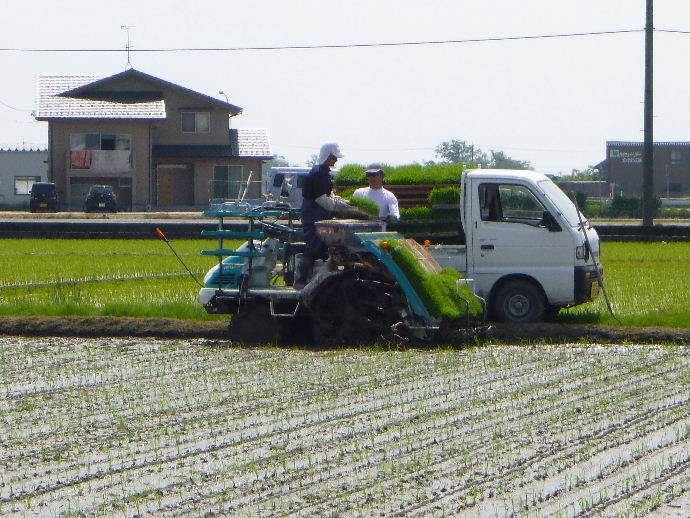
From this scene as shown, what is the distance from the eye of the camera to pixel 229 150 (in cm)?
6100

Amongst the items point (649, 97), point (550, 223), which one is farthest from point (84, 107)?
point (550, 223)

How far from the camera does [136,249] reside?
29.3 metres

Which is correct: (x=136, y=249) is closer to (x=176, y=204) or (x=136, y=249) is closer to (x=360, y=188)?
(x=360, y=188)

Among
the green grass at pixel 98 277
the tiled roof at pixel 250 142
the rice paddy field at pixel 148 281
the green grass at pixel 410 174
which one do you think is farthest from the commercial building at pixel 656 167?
the green grass at pixel 410 174

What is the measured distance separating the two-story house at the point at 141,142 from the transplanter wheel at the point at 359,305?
45927 mm

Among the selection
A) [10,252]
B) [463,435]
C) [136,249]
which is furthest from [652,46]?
[463,435]

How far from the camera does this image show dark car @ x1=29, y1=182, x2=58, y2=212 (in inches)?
2190

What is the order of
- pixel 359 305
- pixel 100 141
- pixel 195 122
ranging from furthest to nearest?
pixel 195 122
pixel 100 141
pixel 359 305

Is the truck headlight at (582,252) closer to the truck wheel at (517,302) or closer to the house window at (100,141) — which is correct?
the truck wheel at (517,302)

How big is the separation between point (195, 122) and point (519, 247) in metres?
48.7

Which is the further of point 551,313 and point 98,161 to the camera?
point 98,161

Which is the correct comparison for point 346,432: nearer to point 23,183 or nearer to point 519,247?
point 519,247

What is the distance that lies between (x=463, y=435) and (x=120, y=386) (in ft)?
11.2

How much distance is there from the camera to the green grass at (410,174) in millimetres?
14859
